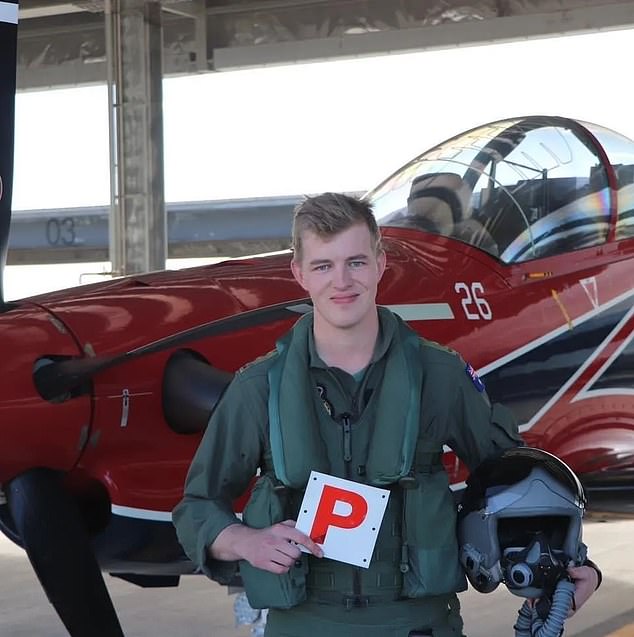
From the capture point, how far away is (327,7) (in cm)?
1466

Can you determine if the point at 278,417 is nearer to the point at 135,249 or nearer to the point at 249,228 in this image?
the point at 135,249

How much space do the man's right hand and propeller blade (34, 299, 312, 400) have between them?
151 centimetres

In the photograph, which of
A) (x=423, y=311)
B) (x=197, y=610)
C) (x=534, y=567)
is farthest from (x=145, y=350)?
(x=197, y=610)

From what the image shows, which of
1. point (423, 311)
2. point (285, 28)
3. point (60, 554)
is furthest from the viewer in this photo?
point (285, 28)

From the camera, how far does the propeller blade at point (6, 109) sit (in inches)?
164

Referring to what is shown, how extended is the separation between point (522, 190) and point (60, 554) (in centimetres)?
275

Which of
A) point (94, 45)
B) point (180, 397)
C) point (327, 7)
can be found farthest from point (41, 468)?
point (94, 45)

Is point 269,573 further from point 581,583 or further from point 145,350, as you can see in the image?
point 145,350

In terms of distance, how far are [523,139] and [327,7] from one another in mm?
9605

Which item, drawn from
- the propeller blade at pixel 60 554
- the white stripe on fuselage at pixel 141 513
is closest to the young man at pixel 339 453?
the propeller blade at pixel 60 554

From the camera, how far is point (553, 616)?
239 centimetres

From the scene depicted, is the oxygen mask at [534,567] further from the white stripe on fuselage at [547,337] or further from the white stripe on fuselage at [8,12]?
the white stripe on fuselage at [8,12]

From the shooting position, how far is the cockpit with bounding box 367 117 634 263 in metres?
5.34

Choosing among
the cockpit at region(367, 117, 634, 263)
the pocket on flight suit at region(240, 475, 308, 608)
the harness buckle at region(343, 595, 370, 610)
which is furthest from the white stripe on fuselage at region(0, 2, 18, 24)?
the harness buckle at region(343, 595, 370, 610)
